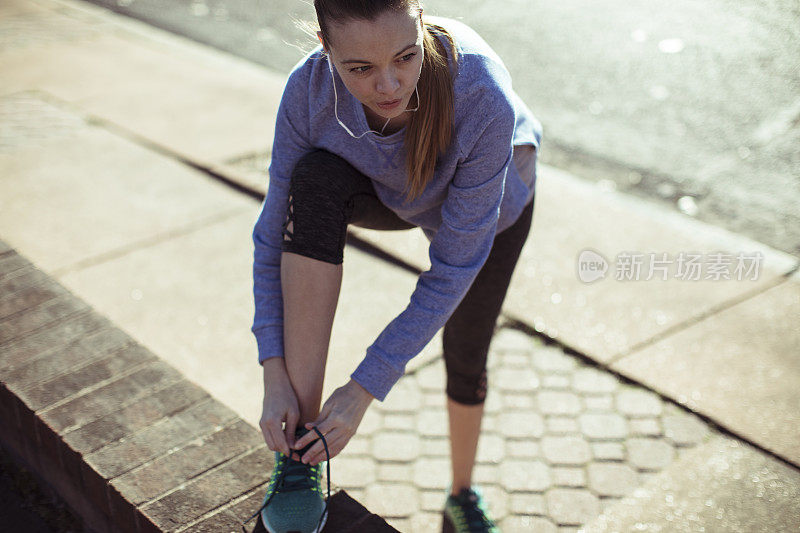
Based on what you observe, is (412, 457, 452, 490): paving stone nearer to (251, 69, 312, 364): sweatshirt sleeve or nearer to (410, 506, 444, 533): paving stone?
(410, 506, 444, 533): paving stone

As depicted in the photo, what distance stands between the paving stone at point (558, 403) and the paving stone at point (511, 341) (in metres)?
0.25

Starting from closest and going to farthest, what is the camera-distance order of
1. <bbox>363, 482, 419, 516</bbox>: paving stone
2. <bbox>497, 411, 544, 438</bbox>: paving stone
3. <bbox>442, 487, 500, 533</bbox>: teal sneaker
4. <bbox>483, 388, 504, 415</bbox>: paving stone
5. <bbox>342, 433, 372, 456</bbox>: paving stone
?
<bbox>442, 487, 500, 533</bbox>: teal sneaker → <bbox>363, 482, 419, 516</bbox>: paving stone → <bbox>342, 433, 372, 456</bbox>: paving stone → <bbox>497, 411, 544, 438</bbox>: paving stone → <bbox>483, 388, 504, 415</bbox>: paving stone

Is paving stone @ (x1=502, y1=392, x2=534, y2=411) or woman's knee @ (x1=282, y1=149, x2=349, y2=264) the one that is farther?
paving stone @ (x1=502, y1=392, x2=534, y2=411)

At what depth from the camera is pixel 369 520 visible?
1873mm

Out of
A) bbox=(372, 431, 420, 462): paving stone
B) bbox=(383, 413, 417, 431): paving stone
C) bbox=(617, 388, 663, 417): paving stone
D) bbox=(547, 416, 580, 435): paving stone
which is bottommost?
bbox=(383, 413, 417, 431): paving stone

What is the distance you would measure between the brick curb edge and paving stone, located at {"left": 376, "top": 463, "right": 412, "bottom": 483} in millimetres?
531

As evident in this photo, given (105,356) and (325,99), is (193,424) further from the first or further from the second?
(325,99)

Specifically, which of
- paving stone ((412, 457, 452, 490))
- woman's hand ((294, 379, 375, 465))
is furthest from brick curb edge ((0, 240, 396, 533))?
paving stone ((412, 457, 452, 490))

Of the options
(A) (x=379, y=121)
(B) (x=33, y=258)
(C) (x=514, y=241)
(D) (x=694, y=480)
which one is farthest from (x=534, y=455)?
(B) (x=33, y=258)

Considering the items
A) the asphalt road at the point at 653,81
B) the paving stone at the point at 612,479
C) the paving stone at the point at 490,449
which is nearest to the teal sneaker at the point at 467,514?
the paving stone at the point at 490,449

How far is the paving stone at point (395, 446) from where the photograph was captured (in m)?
2.53

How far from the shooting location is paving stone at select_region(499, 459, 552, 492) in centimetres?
244

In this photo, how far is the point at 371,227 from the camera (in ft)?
6.56

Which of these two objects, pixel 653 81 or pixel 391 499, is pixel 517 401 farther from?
pixel 653 81
